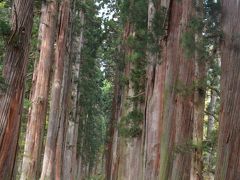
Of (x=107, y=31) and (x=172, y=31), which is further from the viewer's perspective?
(x=107, y=31)

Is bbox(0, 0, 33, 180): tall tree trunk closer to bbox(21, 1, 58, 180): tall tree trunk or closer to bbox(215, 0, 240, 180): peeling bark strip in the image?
bbox(215, 0, 240, 180): peeling bark strip

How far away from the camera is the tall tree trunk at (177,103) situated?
8.65m

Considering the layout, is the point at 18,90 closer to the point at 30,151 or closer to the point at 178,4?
the point at 178,4

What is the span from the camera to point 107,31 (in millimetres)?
23297

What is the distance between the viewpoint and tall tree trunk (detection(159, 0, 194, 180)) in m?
8.65

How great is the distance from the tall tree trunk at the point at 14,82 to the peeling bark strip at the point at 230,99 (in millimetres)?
2708

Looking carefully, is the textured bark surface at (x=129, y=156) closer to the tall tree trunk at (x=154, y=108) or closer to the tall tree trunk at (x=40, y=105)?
the tall tree trunk at (x=154, y=108)

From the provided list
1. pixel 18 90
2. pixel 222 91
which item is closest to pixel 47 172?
pixel 18 90

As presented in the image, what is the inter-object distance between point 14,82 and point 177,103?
11.7 feet

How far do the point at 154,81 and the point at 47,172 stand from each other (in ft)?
17.4

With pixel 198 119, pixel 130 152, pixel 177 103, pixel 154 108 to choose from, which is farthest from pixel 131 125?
pixel 177 103

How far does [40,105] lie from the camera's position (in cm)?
1188

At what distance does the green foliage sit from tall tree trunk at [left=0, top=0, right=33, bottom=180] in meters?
7.42

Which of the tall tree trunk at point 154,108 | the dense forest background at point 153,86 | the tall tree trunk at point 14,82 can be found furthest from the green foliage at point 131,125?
the tall tree trunk at point 14,82
